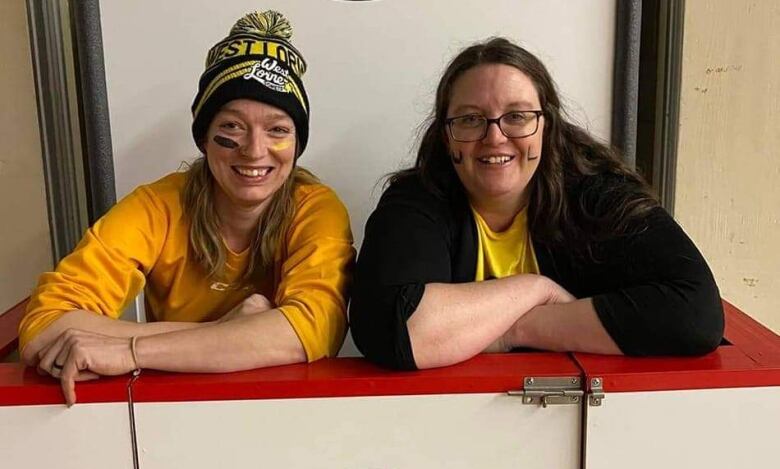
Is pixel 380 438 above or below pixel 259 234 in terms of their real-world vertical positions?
below

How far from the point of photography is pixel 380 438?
1.01m

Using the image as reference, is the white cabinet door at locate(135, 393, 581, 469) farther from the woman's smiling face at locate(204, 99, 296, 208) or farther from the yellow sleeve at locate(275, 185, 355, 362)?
the woman's smiling face at locate(204, 99, 296, 208)

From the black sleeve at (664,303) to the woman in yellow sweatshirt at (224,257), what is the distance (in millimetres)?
410

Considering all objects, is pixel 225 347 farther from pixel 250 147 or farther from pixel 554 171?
pixel 554 171

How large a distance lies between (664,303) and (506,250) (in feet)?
0.94

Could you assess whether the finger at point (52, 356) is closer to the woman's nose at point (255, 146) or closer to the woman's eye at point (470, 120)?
the woman's nose at point (255, 146)

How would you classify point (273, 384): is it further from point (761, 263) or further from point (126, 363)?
point (761, 263)

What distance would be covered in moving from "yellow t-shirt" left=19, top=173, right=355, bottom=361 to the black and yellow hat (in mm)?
140

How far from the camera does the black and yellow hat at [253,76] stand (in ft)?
3.88

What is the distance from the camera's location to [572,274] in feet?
4.06

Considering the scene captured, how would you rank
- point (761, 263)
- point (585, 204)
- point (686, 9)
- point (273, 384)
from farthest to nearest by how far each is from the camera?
point (761, 263)
point (686, 9)
point (585, 204)
point (273, 384)

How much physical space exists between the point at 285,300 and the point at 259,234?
7.8 inches

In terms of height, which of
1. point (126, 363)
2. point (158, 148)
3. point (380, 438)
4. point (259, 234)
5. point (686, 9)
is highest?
point (686, 9)

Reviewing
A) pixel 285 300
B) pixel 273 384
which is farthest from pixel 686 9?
pixel 273 384
